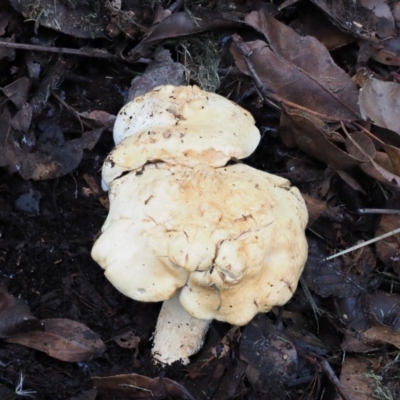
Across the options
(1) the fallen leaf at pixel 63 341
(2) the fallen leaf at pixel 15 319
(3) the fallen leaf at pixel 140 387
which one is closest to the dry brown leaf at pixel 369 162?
(3) the fallen leaf at pixel 140 387

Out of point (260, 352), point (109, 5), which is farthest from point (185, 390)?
point (109, 5)

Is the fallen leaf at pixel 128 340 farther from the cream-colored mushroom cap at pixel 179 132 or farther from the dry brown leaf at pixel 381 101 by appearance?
the dry brown leaf at pixel 381 101

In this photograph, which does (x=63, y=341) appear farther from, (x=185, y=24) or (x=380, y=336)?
(x=185, y=24)

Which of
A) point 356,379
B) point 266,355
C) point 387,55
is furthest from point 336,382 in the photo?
point 387,55

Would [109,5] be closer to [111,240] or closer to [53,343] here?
[111,240]

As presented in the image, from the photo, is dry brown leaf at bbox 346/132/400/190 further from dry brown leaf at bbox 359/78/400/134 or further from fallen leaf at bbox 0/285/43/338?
fallen leaf at bbox 0/285/43/338

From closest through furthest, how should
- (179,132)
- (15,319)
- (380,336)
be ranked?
(179,132)
(15,319)
(380,336)

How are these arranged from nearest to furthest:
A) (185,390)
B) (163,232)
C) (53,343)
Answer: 1. (163,232)
2. (185,390)
3. (53,343)
